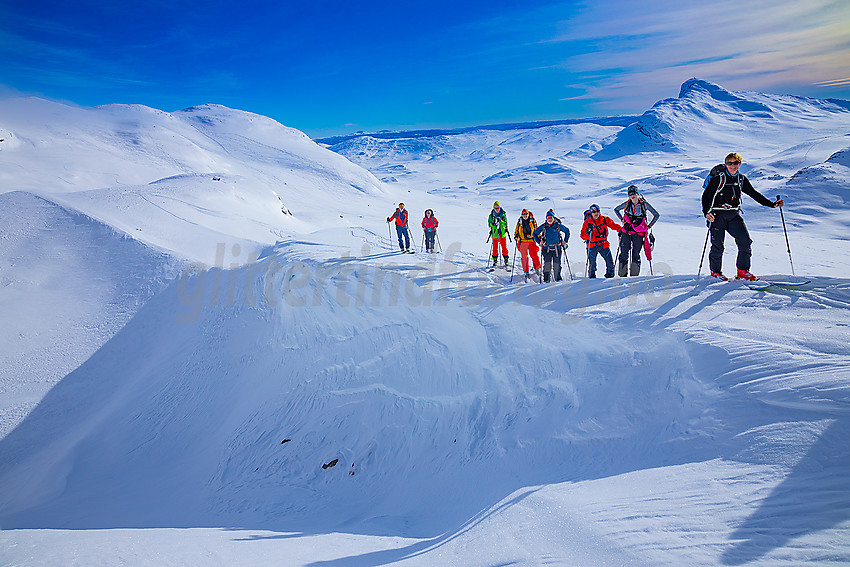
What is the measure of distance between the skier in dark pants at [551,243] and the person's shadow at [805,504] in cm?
771

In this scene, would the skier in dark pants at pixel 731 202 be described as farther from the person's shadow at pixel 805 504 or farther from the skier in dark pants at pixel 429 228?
the skier in dark pants at pixel 429 228

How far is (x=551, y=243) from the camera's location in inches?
429

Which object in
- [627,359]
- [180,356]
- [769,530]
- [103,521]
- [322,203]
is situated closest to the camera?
[769,530]

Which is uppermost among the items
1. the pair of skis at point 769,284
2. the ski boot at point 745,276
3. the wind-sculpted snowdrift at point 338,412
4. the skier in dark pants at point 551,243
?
the skier in dark pants at point 551,243

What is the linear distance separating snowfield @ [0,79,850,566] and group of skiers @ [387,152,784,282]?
855mm

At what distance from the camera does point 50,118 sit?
124 feet

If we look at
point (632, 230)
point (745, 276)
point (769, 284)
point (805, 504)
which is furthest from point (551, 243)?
point (805, 504)

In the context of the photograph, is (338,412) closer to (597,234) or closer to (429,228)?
(597,234)

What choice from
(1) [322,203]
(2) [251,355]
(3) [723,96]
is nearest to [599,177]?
(1) [322,203]

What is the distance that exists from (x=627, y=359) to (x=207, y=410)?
321 inches

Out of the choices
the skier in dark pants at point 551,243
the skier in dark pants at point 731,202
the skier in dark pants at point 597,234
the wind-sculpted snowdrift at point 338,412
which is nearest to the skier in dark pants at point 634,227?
the skier in dark pants at point 597,234

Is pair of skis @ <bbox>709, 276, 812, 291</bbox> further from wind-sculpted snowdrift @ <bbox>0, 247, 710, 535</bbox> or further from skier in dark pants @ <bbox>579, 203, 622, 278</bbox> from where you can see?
skier in dark pants @ <bbox>579, 203, 622, 278</bbox>

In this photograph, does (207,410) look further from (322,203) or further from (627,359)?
(322,203)

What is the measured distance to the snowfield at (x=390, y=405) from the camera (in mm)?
3611
